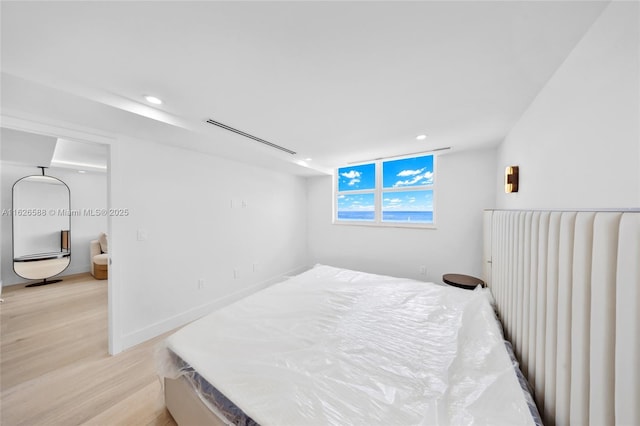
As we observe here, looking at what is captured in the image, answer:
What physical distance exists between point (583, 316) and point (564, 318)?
11 centimetres

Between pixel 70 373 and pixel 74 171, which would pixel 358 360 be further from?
pixel 74 171

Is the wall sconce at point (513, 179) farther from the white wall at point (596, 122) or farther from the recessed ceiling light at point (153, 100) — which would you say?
the recessed ceiling light at point (153, 100)

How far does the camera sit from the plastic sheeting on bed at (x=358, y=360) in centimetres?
86

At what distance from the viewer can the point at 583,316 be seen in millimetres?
681

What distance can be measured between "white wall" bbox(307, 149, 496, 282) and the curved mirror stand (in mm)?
5571

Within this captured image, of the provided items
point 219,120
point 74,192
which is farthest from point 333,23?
point 74,192

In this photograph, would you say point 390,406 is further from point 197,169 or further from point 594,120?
point 197,169

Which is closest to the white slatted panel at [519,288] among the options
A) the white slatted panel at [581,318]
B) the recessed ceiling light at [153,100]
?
the white slatted panel at [581,318]

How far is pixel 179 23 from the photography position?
3.11ft

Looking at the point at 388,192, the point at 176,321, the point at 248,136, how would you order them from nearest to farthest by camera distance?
1. the point at 248,136
2. the point at 176,321
3. the point at 388,192

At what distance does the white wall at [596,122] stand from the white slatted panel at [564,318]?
0.22 metres

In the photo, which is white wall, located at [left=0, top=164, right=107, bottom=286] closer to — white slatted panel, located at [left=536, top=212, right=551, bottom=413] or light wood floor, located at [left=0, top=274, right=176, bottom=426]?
light wood floor, located at [left=0, top=274, right=176, bottom=426]

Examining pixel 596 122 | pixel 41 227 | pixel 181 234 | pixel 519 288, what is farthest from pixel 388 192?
pixel 41 227

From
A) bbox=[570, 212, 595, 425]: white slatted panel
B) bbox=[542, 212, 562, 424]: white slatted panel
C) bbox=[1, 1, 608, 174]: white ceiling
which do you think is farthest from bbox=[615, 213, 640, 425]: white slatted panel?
bbox=[1, 1, 608, 174]: white ceiling
